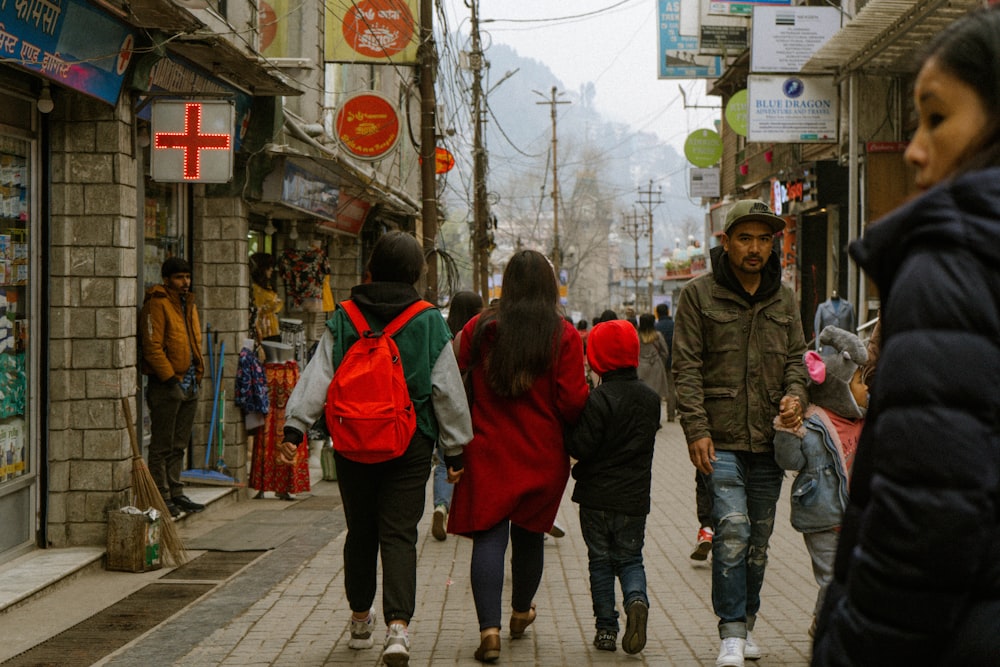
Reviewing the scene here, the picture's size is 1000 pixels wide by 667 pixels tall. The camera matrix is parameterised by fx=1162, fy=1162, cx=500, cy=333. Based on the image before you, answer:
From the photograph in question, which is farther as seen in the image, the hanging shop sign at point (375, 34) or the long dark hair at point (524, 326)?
the hanging shop sign at point (375, 34)

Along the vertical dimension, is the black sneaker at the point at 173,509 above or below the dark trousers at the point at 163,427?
below

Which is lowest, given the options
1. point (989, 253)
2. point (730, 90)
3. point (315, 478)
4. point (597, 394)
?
point (315, 478)

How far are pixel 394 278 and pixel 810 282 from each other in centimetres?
1713

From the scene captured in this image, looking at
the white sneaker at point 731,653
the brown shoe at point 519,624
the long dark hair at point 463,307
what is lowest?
the brown shoe at point 519,624

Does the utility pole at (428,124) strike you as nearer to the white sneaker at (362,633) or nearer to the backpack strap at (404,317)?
the backpack strap at (404,317)

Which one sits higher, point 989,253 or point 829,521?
point 989,253

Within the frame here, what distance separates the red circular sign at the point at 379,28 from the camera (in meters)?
15.9

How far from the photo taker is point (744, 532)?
16.9 ft

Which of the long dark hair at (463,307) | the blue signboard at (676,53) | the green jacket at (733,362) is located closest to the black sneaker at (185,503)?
the long dark hair at (463,307)

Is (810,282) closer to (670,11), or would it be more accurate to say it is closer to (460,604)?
(670,11)

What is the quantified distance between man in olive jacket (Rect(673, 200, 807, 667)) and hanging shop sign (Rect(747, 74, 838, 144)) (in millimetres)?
12716

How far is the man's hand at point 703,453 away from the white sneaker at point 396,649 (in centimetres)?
154

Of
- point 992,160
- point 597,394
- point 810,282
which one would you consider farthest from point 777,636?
point 810,282

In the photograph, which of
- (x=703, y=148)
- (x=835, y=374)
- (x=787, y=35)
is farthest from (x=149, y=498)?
(x=703, y=148)
